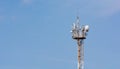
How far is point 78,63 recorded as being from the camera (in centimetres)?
12281

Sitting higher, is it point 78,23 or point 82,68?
point 78,23

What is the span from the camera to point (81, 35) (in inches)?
4884

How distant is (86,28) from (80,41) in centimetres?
251

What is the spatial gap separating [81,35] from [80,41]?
3.52ft

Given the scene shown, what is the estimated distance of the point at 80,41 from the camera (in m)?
124

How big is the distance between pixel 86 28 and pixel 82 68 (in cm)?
714

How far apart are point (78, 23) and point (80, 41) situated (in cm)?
323

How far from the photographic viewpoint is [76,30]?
124188mm

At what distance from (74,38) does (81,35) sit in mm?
1334

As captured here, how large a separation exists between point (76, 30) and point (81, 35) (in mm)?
1244

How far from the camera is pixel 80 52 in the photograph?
123688 mm

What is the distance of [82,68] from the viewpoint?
12262 centimetres

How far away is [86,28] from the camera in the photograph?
407 ft
